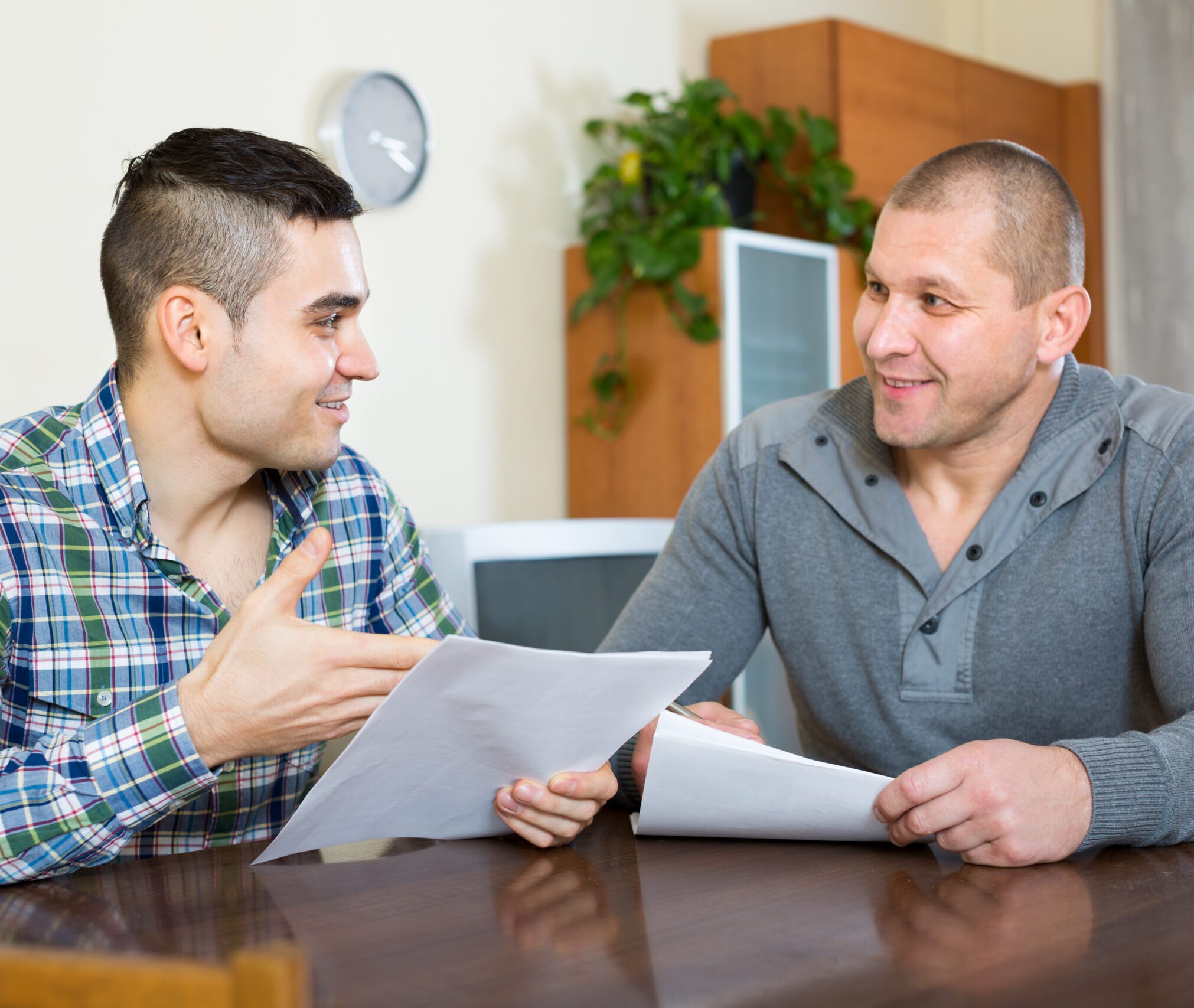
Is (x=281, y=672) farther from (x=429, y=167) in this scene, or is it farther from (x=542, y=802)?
(x=429, y=167)

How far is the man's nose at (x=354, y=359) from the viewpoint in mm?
1411

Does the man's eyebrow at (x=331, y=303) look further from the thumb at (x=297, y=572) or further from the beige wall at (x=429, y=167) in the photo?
the beige wall at (x=429, y=167)

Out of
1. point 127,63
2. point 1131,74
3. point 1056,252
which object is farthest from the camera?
point 1131,74

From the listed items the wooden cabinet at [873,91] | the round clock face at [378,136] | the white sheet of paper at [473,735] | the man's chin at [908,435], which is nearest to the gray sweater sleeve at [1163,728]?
the man's chin at [908,435]

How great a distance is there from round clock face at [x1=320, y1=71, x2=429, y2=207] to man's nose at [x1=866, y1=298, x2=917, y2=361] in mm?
1496

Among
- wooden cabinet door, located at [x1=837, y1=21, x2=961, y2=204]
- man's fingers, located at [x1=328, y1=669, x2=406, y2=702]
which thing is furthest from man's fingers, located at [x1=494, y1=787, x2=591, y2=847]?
wooden cabinet door, located at [x1=837, y1=21, x2=961, y2=204]

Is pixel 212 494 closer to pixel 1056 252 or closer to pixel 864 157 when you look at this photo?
pixel 1056 252

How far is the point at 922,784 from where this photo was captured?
102cm

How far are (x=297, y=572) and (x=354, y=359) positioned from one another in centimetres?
47

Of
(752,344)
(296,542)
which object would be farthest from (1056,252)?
(752,344)

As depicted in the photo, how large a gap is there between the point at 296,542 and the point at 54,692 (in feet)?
1.05

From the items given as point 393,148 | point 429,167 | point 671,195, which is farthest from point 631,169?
point 393,148

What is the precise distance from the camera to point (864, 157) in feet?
11.4

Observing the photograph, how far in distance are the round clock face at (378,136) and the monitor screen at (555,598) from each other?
0.97 meters
